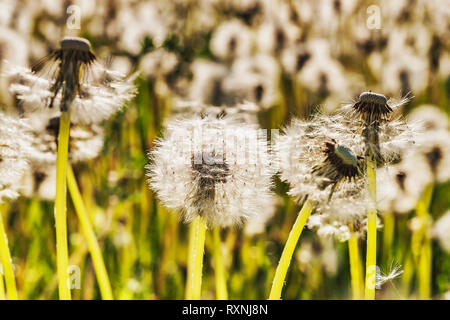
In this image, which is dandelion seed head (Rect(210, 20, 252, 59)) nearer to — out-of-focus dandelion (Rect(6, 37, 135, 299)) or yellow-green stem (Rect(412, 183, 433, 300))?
yellow-green stem (Rect(412, 183, 433, 300))

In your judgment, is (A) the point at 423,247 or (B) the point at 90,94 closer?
(B) the point at 90,94

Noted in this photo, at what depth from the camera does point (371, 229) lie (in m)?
0.65

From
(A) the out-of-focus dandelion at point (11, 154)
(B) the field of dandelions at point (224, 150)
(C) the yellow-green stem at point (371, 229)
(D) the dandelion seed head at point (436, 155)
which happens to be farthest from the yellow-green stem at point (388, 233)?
(A) the out-of-focus dandelion at point (11, 154)

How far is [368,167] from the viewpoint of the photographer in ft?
2.08

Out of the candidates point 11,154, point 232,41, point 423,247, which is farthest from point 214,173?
point 232,41

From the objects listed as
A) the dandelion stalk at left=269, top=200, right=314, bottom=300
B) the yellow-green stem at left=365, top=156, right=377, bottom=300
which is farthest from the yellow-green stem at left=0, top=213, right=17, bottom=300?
the yellow-green stem at left=365, top=156, right=377, bottom=300

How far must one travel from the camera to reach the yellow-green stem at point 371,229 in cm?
63

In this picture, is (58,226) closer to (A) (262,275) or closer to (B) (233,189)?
(B) (233,189)

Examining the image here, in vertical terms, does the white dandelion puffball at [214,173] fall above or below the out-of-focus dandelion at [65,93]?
below

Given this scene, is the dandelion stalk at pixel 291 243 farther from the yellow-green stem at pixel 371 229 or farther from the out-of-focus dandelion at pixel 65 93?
the out-of-focus dandelion at pixel 65 93

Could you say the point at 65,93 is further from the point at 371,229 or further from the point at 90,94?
the point at 371,229

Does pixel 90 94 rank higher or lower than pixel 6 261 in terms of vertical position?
higher

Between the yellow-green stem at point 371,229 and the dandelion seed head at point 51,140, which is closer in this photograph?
the yellow-green stem at point 371,229
